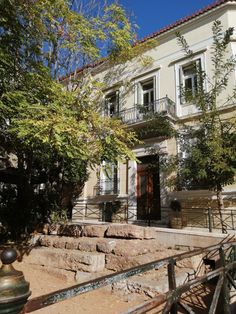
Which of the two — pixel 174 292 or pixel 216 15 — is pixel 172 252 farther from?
pixel 216 15

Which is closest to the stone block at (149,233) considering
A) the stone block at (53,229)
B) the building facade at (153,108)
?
the building facade at (153,108)

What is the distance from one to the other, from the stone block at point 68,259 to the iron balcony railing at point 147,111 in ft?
20.7

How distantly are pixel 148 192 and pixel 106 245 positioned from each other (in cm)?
614

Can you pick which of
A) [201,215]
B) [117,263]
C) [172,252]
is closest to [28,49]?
[117,263]

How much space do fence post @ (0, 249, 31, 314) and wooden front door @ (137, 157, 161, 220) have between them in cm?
1128

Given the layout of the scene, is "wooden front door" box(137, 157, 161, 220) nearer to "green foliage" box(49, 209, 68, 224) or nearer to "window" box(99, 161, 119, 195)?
"window" box(99, 161, 119, 195)

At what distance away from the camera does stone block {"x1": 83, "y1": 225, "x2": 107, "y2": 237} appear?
26.8ft

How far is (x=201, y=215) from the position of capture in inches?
420

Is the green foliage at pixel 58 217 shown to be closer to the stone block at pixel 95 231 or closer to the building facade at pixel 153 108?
the stone block at pixel 95 231

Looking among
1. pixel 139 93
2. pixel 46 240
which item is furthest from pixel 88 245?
pixel 139 93

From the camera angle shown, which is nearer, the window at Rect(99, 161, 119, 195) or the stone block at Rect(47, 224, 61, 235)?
the stone block at Rect(47, 224, 61, 235)

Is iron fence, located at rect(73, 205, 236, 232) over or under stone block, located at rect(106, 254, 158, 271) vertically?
over

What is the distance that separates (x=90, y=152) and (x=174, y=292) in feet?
17.0

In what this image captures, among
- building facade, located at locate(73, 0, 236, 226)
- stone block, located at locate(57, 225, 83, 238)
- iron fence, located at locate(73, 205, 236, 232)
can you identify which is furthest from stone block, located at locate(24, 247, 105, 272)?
building facade, located at locate(73, 0, 236, 226)
